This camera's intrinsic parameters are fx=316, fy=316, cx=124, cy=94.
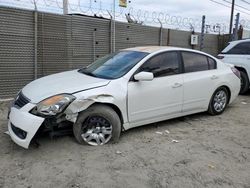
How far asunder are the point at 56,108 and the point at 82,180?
113 centimetres

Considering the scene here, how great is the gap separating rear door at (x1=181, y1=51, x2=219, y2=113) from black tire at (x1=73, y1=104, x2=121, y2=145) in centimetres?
169

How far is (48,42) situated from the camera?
27.6 feet

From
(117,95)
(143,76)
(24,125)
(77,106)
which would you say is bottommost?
(24,125)

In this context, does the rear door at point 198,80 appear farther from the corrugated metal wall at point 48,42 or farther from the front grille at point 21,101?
the corrugated metal wall at point 48,42

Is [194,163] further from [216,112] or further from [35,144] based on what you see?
A: [216,112]

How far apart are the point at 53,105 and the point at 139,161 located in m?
1.43

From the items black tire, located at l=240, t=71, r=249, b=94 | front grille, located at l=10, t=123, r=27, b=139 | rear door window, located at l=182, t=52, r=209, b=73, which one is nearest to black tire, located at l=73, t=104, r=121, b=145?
front grille, located at l=10, t=123, r=27, b=139

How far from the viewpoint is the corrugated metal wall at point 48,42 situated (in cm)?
767

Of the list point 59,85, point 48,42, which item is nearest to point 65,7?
point 48,42

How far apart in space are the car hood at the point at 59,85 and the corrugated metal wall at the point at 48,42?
2776 mm

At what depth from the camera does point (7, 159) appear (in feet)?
14.3

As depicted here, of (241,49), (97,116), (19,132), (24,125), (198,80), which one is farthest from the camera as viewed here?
(241,49)

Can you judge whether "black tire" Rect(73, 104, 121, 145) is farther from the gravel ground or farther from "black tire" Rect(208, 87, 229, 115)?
"black tire" Rect(208, 87, 229, 115)

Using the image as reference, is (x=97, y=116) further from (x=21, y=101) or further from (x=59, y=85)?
(x=21, y=101)
